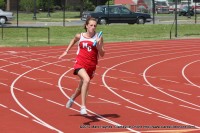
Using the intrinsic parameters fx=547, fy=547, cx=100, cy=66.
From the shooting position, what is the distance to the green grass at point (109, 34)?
30.0 metres

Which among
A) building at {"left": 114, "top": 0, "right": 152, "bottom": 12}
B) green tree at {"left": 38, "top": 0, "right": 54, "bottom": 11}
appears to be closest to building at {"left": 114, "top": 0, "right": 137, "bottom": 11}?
building at {"left": 114, "top": 0, "right": 152, "bottom": 12}

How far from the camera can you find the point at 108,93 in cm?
1284

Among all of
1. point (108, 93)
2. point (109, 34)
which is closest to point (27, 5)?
point (109, 34)

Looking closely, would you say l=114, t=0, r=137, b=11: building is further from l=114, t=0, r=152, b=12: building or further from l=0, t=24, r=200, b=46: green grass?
l=0, t=24, r=200, b=46: green grass

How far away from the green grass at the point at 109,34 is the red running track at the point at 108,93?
263 inches

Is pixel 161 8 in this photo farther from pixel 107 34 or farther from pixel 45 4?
pixel 107 34

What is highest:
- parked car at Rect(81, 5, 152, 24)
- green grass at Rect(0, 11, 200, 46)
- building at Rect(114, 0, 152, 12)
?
building at Rect(114, 0, 152, 12)

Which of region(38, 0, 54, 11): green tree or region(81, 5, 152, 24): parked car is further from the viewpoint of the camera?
region(38, 0, 54, 11): green tree

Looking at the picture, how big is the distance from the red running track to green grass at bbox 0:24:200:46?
21.9 feet

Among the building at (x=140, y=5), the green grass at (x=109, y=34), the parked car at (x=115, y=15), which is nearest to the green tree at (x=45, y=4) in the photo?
the building at (x=140, y=5)

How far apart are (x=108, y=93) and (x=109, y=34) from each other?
21135 millimetres

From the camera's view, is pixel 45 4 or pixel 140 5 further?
pixel 45 4

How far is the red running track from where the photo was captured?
9180 millimetres

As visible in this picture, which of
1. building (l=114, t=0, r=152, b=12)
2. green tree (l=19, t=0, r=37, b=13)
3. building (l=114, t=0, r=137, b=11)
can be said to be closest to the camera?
building (l=114, t=0, r=152, b=12)
